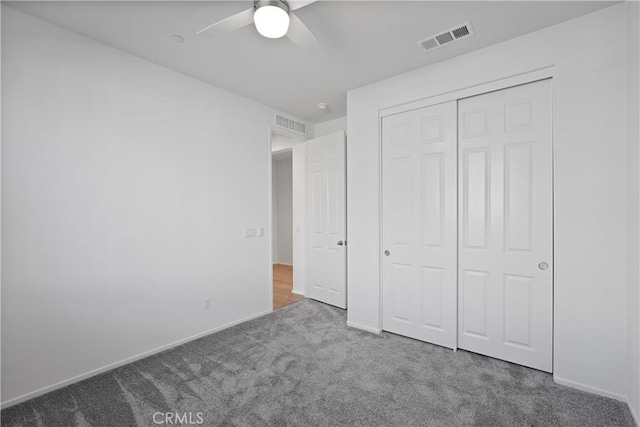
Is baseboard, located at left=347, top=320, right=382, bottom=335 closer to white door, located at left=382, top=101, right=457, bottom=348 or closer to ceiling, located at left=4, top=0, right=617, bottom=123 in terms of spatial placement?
white door, located at left=382, top=101, right=457, bottom=348

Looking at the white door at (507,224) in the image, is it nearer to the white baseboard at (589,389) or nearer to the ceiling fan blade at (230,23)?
the white baseboard at (589,389)

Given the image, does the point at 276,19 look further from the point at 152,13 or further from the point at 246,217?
the point at 246,217

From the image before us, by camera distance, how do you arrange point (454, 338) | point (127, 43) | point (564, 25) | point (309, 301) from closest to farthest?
point (564, 25)
point (127, 43)
point (454, 338)
point (309, 301)

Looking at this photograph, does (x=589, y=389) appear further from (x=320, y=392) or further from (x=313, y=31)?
(x=313, y=31)

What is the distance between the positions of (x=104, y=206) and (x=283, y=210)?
4945 millimetres

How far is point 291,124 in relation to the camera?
13.4 feet

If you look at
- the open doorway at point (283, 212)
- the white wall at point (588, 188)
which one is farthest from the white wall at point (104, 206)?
the open doorway at point (283, 212)

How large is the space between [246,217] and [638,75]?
11.4 feet

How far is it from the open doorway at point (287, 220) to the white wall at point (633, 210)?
3.35 meters

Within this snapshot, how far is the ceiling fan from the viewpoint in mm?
1548

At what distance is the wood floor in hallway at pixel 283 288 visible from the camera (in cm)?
415

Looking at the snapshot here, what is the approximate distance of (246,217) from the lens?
11.4 ft

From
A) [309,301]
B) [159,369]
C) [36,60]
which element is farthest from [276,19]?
[309,301]

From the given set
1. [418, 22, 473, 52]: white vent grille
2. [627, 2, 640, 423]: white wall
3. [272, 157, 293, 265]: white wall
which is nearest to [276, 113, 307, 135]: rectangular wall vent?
[418, 22, 473, 52]: white vent grille
